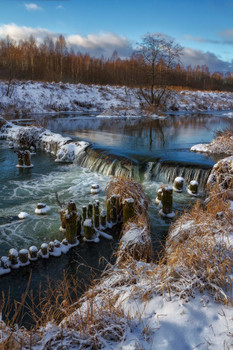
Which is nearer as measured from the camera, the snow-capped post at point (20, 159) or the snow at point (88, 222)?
the snow at point (88, 222)

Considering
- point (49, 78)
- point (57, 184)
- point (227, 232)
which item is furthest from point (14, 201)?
point (49, 78)

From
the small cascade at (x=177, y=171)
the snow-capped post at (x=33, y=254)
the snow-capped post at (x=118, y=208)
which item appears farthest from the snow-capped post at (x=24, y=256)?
the small cascade at (x=177, y=171)

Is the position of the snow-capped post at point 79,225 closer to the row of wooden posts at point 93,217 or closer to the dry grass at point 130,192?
the row of wooden posts at point 93,217

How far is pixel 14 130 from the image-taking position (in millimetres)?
17906

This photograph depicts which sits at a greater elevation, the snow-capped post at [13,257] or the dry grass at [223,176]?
the dry grass at [223,176]

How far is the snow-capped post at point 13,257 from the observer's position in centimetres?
497

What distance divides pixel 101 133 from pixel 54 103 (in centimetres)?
1838

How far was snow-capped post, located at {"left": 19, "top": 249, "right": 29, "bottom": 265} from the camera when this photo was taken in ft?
16.6

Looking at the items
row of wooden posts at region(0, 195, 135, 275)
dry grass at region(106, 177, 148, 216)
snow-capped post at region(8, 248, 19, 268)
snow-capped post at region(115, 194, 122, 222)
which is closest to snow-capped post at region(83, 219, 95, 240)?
row of wooden posts at region(0, 195, 135, 275)

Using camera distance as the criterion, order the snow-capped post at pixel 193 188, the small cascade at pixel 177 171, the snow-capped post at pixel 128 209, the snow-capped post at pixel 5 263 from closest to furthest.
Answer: the snow-capped post at pixel 5 263 < the snow-capped post at pixel 128 209 < the snow-capped post at pixel 193 188 < the small cascade at pixel 177 171

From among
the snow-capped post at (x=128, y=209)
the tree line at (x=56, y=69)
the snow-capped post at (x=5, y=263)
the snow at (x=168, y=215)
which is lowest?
the snow-capped post at (x=5, y=263)

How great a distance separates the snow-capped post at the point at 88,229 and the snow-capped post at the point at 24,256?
54.0 inches

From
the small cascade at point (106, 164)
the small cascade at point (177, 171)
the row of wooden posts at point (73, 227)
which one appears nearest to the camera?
the row of wooden posts at point (73, 227)

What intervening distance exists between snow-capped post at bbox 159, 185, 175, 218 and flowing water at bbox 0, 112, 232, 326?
0.77ft
